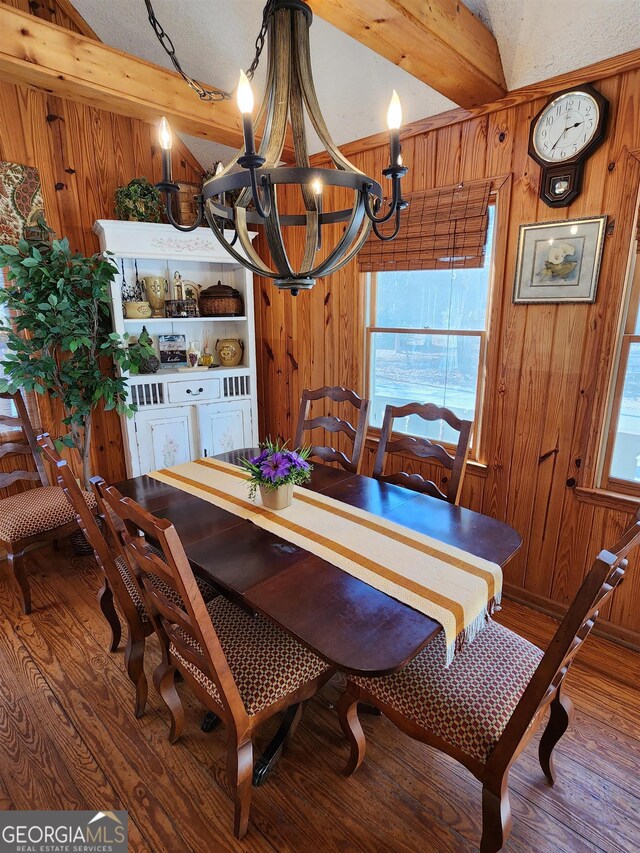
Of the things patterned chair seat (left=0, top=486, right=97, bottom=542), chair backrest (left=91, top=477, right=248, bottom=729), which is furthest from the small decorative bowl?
chair backrest (left=91, top=477, right=248, bottom=729)

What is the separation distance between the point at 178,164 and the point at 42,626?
10.3 ft

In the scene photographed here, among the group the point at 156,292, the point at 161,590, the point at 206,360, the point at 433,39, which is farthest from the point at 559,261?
the point at 156,292

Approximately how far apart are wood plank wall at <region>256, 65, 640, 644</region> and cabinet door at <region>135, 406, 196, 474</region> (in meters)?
1.96

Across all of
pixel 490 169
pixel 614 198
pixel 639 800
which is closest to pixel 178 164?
pixel 490 169

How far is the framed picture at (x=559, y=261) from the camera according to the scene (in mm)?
2051

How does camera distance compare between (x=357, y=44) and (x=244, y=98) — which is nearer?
(x=244, y=98)

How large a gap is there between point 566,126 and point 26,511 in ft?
10.7

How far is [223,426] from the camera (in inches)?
137

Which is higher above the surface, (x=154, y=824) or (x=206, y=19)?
(x=206, y=19)

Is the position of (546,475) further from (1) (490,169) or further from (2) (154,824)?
(2) (154,824)

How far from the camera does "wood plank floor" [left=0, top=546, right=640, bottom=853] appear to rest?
1.41 meters

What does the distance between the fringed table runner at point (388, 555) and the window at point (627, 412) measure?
1.06 meters

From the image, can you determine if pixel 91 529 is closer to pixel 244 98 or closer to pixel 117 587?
pixel 117 587

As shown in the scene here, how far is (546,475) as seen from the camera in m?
2.36
